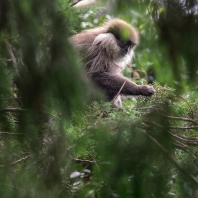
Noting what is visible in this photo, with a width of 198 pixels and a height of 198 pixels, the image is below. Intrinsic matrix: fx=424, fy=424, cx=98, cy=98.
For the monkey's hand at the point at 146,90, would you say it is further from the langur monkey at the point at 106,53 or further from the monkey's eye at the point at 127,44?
the monkey's eye at the point at 127,44

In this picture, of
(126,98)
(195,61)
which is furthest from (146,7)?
(126,98)

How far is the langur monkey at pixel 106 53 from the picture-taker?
438 centimetres

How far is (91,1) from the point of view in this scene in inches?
155

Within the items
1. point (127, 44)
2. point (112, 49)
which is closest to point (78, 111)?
point (112, 49)

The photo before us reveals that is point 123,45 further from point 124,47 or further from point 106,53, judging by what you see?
point 106,53

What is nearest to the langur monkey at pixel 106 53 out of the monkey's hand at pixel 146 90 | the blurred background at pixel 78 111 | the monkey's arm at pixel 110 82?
the monkey's arm at pixel 110 82

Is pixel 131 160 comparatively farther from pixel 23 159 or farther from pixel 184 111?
pixel 184 111

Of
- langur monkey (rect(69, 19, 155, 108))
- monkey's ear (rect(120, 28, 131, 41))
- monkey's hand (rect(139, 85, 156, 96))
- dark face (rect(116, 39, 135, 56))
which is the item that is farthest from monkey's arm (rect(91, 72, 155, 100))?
monkey's ear (rect(120, 28, 131, 41))

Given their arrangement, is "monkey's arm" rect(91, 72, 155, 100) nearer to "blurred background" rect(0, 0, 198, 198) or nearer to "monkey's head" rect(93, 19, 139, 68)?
"monkey's head" rect(93, 19, 139, 68)

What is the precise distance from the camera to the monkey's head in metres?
4.44

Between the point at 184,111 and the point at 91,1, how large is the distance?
1568 mm

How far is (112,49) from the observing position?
4.54m

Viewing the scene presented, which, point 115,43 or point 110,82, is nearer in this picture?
point 110,82

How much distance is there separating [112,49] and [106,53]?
82 mm
